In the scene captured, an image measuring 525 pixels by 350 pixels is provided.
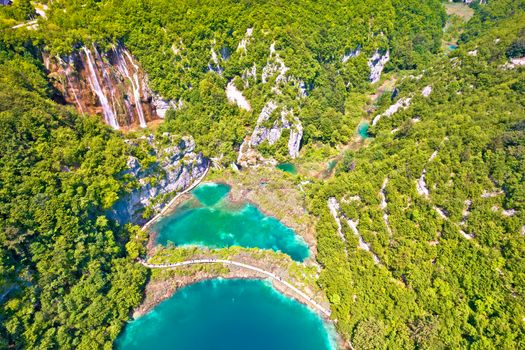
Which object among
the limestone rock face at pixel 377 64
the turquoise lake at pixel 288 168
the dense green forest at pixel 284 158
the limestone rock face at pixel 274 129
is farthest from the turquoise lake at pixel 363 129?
the limestone rock face at pixel 377 64

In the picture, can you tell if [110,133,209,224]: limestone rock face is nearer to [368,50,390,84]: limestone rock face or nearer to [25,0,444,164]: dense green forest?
[25,0,444,164]: dense green forest

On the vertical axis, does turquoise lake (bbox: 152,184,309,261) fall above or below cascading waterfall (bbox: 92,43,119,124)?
below

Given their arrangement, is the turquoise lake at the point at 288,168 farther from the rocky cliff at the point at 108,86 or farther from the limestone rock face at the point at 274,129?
the rocky cliff at the point at 108,86

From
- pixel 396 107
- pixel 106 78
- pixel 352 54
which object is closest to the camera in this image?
pixel 106 78

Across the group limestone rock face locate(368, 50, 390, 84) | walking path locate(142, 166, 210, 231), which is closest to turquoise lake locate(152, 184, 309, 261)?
walking path locate(142, 166, 210, 231)

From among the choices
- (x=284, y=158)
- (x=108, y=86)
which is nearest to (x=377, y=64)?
(x=284, y=158)

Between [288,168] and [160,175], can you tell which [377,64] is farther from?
[160,175]

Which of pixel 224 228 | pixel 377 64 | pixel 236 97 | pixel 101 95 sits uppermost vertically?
pixel 101 95
